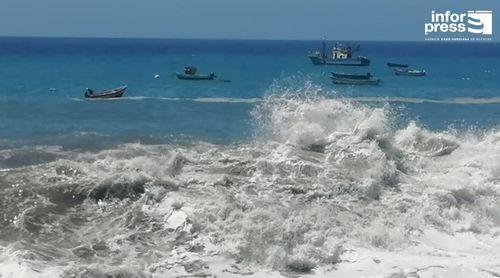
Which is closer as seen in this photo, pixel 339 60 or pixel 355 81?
pixel 355 81

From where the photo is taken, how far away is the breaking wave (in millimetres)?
11078

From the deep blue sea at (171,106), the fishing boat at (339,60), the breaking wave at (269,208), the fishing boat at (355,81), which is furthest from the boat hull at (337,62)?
the breaking wave at (269,208)

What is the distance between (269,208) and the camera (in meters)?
12.9

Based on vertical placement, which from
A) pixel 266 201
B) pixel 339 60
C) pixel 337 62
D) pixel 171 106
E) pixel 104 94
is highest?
pixel 266 201

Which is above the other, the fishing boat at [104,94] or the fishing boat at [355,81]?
the fishing boat at [104,94]

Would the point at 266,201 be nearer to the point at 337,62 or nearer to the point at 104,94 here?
the point at 104,94

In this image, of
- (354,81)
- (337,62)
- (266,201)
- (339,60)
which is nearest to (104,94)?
(354,81)

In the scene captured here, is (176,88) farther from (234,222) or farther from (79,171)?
(234,222)

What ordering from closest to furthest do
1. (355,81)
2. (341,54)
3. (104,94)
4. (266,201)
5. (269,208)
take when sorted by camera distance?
(269,208) < (266,201) < (104,94) < (355,81) < (341,54)

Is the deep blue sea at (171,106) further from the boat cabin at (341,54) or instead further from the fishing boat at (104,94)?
the boat cabin at (341,54)

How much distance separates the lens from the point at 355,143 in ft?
56.3

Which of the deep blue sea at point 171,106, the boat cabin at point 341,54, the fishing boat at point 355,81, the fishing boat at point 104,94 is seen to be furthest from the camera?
the boat cabin at point 341,54

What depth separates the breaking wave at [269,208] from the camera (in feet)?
36.3

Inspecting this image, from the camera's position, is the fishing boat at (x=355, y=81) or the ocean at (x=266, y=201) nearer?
the ocean at (x=266, y=201)
